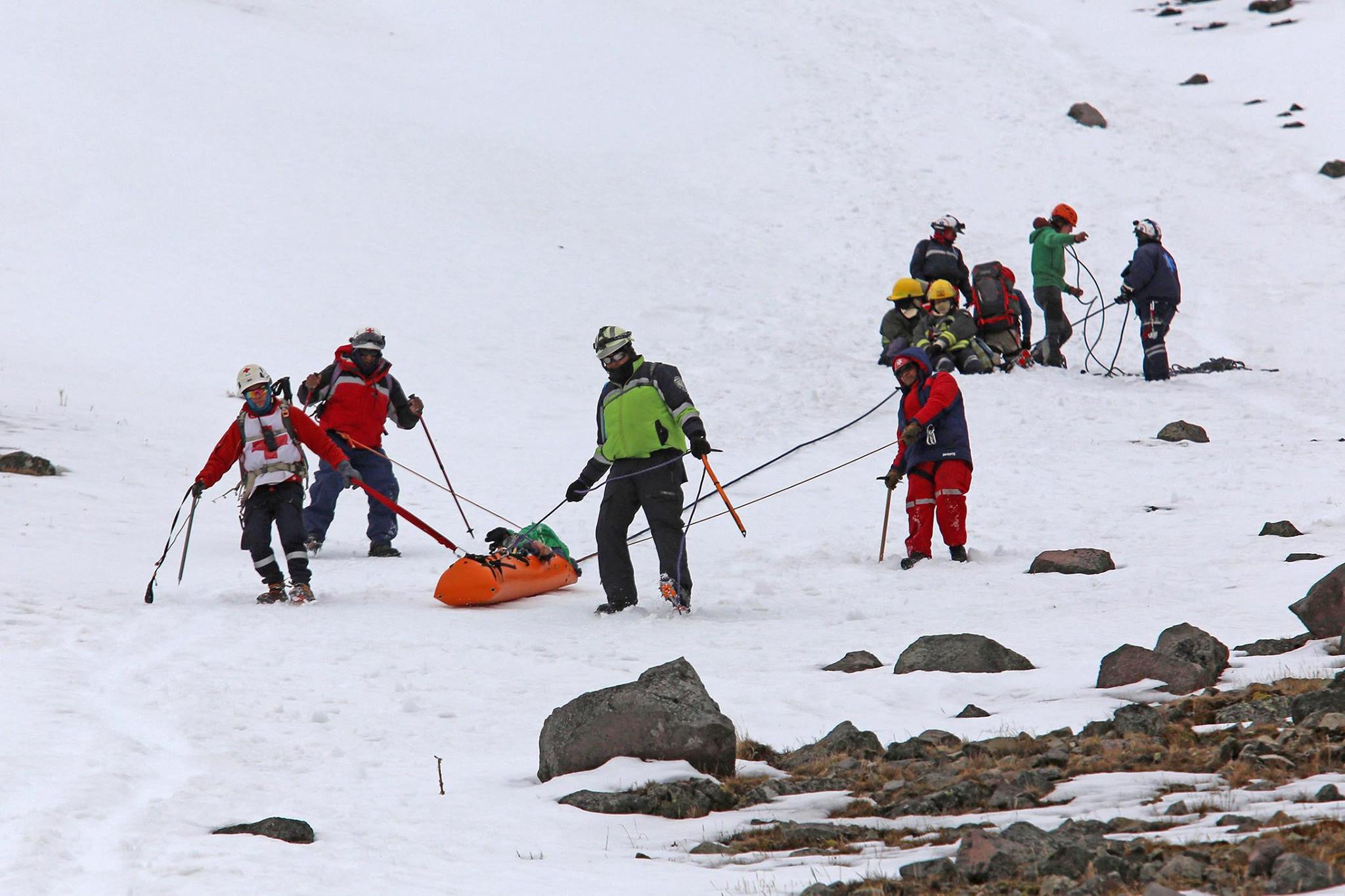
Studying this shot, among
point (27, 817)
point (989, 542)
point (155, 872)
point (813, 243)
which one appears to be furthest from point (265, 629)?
point (813, 243)

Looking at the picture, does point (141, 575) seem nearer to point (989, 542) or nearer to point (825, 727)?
point (825, 727)

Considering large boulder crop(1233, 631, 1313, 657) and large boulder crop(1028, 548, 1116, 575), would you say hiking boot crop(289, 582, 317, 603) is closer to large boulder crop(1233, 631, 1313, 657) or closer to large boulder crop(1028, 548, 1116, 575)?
large boulder crop(1028, 548, 1116, 575)

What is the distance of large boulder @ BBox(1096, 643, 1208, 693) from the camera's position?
613 cm

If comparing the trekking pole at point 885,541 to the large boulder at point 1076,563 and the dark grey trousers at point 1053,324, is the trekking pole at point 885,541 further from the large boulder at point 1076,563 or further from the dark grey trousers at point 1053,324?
the dark grey trousers at point 1053,324

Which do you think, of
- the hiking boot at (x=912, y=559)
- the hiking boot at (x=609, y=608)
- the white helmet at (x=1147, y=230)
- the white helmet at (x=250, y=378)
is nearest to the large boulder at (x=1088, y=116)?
the white helmet at (x=1147, y=230)

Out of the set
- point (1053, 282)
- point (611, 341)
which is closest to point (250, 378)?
point (611, 341)

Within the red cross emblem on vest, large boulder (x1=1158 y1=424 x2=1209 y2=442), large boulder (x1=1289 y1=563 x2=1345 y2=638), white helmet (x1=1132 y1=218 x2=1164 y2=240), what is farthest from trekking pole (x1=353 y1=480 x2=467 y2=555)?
white helmet (x1=1132 y1=218 x2=1164 y2=240)

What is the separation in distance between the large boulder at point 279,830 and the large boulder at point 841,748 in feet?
6.70

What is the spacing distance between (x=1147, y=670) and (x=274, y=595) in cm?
607

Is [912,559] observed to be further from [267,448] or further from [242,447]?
[242,447]

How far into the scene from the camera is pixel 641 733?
5496 mm

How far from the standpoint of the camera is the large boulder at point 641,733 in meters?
5.44

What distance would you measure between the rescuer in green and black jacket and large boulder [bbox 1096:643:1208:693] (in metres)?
3.68

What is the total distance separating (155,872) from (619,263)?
1968 centimetres
